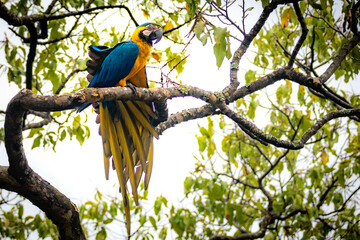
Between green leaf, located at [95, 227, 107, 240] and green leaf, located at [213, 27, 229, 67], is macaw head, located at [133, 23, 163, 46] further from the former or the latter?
green leaf, located at [95, 227, 107, 240]

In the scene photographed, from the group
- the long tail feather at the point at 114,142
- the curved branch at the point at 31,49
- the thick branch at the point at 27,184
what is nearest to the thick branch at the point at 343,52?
the long tail feather at the point at 114,142

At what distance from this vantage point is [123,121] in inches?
69.4

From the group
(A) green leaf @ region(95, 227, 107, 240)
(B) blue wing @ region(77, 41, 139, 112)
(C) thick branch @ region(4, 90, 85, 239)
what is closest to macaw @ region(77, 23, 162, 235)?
(B) blue wing @ region(77, 41, 139, 112)

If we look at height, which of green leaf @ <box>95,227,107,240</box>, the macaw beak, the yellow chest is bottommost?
green leaf @ <box>95,227,107,240</box>

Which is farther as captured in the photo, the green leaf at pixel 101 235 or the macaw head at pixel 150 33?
the green leaf at pixel 101 235

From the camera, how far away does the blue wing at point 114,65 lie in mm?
1830

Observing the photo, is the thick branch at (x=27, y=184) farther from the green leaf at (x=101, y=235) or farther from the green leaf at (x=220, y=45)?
the green leaf at (x=101, y=235)

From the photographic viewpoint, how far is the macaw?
164 cm

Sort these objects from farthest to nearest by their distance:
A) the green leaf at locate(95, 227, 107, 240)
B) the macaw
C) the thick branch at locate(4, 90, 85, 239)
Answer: the green leaf at locate(95, 227, 107, 240)
the macaw
the thick branch at locate(4, 90, 85, 239)

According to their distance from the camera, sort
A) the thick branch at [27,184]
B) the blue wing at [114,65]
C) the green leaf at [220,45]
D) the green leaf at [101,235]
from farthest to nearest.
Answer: the green leaf at [101,235]
the blue wing at [114,65]
the green leaf at [220,45]
the thick branch at [27,184]

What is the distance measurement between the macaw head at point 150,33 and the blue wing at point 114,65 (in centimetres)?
17

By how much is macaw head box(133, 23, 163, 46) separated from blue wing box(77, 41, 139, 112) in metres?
0.17

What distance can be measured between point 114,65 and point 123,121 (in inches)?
12.8

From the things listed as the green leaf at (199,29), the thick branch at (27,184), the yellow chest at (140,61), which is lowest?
the thick branch at (27,184)
